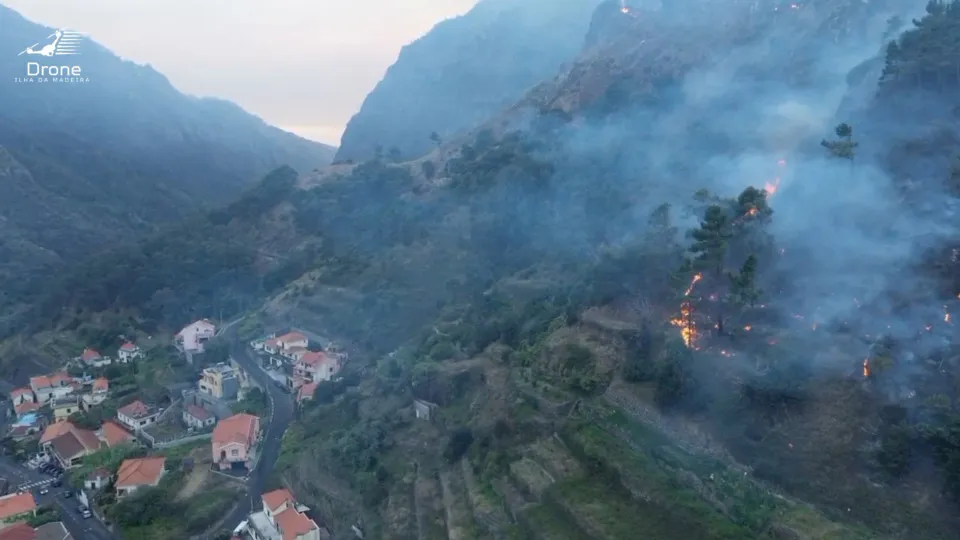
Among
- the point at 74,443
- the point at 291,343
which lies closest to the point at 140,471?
the point at 74,443

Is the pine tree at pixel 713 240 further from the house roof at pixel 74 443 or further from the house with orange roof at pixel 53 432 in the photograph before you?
the house with orange roof at pixel 53 432

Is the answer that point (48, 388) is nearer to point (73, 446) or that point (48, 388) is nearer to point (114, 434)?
point (73, 446)

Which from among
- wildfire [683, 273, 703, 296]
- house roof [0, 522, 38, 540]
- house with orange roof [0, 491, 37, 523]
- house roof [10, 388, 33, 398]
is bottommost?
house roof [10, 388, 33, 398]

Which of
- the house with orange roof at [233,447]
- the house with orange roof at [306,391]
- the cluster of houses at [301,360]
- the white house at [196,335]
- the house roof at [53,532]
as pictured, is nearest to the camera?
the house roof at [53,532]

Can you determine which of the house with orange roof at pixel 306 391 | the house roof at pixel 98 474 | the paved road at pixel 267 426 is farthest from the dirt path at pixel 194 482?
the house with orange roof at pixel 306 391

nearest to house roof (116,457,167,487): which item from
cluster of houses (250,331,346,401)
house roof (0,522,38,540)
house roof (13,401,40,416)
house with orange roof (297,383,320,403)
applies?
house roof (0,522,38,540)

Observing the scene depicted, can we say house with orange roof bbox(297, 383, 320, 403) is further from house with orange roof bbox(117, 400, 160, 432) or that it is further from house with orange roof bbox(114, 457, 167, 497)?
house with orange roof bbox(117, 400, 160, 432)
